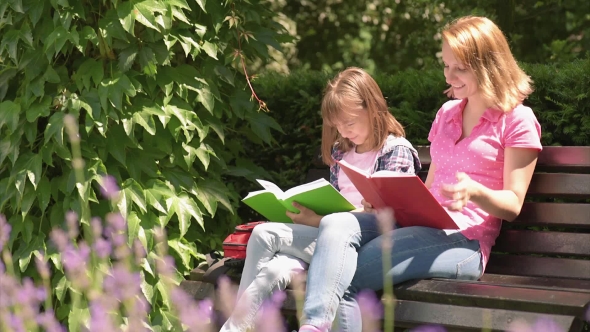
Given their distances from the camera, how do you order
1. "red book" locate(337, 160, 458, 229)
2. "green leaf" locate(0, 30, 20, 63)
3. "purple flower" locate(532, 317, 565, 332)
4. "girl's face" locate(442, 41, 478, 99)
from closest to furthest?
1. "purple flower" locate(532, 317, 565, 332)
2. "red book" locate(337, 160, 458, 229)
3. "girl's face" locate(442, 41, 478, 99)
4. "green leaf" locate(0, 30, 20, 63)

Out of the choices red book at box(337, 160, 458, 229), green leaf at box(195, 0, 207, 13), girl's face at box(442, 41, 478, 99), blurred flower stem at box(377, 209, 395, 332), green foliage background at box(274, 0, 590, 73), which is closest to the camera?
blurred flower stem at box(377, 209, 395, 332)

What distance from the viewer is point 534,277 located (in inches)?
136

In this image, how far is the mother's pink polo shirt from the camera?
3.40 meters

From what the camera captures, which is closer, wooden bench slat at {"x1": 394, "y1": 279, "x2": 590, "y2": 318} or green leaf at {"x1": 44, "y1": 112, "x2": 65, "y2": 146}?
wooden bench slat at {"x1": 394, "y1": 279, "x2": 590, "y2": 318}

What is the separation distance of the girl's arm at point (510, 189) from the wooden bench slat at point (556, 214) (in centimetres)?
29

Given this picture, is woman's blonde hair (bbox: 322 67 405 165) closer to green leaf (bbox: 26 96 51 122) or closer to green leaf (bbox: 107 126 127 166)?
green leaf (bbox: 107 126 127 166)

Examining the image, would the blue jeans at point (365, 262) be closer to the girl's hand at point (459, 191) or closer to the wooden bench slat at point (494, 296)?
the wooden bench slat at point (494, 296)

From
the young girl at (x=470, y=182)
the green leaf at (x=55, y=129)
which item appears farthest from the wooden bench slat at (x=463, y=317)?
the green leaf at (x=55, y=129)

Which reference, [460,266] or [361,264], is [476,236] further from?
[361,264]

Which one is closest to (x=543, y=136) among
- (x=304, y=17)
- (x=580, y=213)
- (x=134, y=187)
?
(x=580, y=213)

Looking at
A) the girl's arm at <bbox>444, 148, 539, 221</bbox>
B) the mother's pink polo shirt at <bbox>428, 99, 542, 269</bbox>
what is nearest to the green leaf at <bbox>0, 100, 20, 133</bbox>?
the mother's pink polo shirt at <bbox>428, 99, 542, 269</bbox>

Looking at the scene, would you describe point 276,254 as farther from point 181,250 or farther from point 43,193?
point 43,193

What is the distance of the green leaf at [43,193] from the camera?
3844 millimetres

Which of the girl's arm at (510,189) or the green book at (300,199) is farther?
the green book at (300,199)
